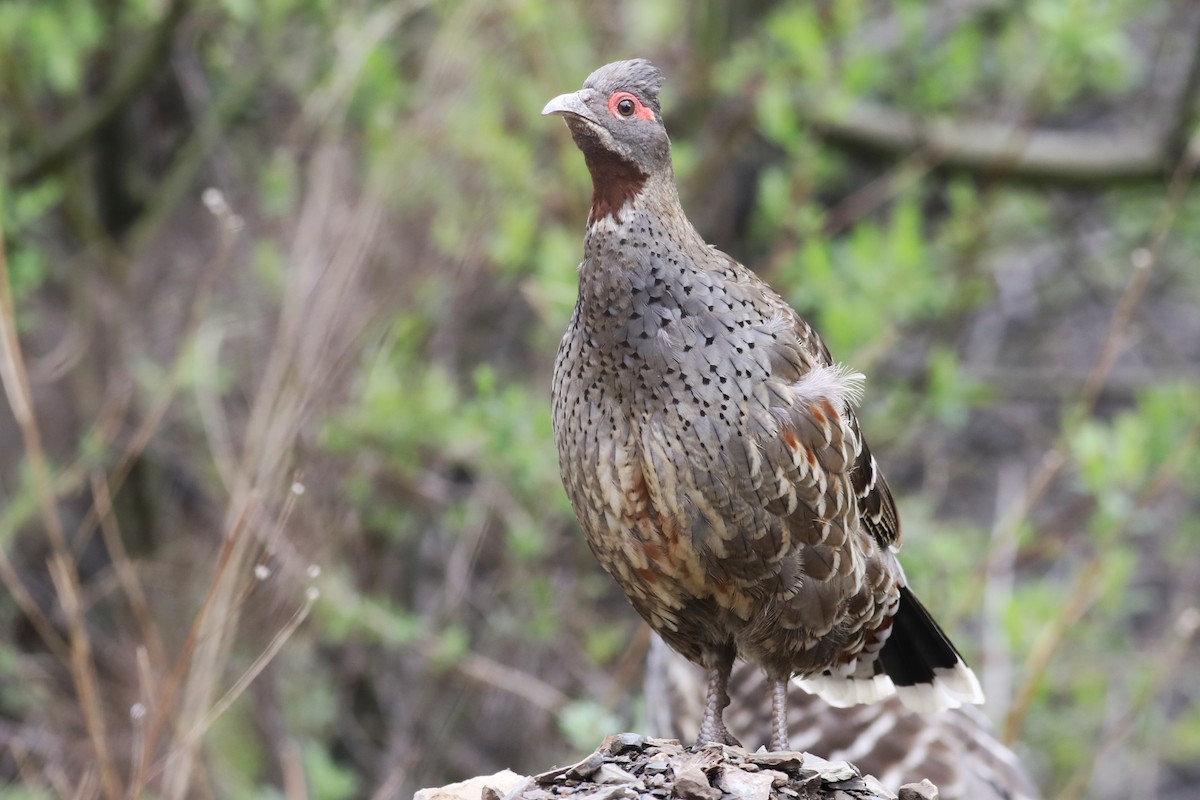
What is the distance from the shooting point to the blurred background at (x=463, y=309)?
18.2ft

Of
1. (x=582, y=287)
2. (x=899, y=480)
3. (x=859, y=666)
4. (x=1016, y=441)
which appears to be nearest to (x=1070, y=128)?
(x=1016, y=441)

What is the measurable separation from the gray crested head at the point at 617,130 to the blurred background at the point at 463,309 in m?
2.07

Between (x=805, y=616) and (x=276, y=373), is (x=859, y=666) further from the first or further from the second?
(x=276, y=373)

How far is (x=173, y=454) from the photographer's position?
6785 millimetres

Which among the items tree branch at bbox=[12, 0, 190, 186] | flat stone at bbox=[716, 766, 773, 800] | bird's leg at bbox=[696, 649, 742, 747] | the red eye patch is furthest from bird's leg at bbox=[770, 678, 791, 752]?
tree branch at bbox=[12, 0, 190, 186]

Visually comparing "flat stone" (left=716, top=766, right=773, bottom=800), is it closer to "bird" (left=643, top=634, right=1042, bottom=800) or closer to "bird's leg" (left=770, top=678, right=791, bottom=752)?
"bird's leg" (left=770, top=678, right=791, bottom=752)

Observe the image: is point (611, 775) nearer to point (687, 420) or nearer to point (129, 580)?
point (687, 420)

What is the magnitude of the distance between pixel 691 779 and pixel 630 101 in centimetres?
141

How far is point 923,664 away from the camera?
3639mm

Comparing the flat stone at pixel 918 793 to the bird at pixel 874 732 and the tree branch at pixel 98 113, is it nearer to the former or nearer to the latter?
the bird at pixel 874 732

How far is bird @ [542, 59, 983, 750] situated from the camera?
9.62 feet

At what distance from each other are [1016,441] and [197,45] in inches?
200

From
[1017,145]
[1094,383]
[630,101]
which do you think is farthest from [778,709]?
[1017,145]

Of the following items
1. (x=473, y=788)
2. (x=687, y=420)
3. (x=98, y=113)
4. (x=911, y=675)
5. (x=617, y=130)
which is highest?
(x=98, y=113)
